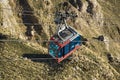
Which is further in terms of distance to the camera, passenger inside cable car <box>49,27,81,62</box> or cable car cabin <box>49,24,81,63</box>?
passenger inside cable car <box>49,27,81,62</box>

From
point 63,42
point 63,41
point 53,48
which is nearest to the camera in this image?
point 63,41

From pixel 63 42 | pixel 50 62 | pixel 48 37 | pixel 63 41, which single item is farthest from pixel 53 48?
pixel 48 37

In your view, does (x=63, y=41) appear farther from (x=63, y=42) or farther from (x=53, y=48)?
(x=53, y=48)

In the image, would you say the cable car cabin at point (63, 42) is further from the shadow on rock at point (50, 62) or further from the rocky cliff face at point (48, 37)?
the rocky cliff face at point (48, 37)

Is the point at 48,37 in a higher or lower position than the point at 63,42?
lower

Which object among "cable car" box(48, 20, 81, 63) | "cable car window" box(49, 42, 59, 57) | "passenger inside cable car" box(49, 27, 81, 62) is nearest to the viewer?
"cable car" box(48, 20, 81, 63)

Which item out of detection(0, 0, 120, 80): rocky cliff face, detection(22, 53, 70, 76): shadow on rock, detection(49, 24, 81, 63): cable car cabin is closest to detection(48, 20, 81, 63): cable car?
detection(49, 24, 81, 63): cable car cabin

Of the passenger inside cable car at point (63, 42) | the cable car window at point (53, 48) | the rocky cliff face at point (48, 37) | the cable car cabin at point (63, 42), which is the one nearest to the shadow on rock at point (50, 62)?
the rocky cliff face at point (48, 37)

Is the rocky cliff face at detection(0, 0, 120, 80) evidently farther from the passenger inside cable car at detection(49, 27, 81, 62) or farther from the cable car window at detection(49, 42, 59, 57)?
the cable car window at detection(49, 42, 59, 57)
